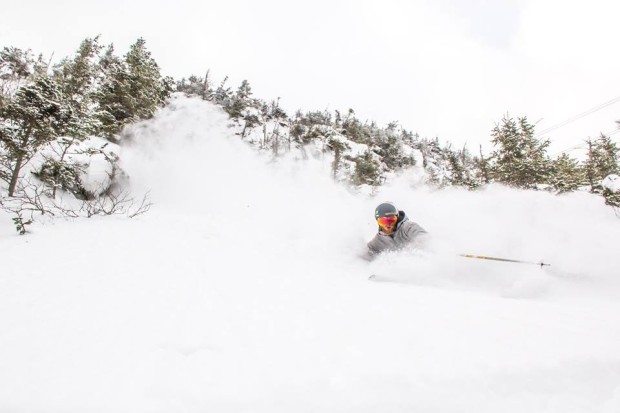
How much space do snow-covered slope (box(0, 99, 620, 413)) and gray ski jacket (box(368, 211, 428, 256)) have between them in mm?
307

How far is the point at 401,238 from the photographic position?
19.7 feet

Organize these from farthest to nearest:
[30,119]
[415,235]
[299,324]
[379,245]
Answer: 1. [30,119]
2. [379,245]
3. [415,235]
4. [299,324]

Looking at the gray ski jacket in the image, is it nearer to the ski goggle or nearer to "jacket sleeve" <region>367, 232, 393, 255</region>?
"jacket sleeve" <region>367, 232, 393, 255</region>

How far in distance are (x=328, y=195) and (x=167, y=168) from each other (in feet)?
22.9

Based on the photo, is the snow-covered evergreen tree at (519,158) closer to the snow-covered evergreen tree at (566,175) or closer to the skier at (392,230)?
the snow-covered evergreen tree at (566,175)

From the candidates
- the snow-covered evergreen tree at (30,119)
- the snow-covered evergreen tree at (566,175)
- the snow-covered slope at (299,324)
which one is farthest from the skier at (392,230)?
the snow-covered evergreen tree at (566,175)

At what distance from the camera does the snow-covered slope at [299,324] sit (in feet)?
4.81

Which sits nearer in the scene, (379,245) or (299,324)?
(299,324)

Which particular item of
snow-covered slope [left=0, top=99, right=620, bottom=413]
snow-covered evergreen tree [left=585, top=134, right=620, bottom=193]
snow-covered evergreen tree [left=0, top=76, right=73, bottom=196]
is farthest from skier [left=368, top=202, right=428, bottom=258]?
snow-covered evergreen tree [left=585, top=134, right=620, bottom=193]

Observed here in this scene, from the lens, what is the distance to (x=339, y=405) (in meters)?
1.40

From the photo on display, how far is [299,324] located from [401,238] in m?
4.15

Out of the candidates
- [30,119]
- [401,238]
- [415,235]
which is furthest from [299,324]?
[30,119]

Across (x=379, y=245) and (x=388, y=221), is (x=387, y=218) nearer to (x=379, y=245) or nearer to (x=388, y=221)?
(x=388, y=221)

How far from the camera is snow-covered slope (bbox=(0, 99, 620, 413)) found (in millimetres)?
1467
